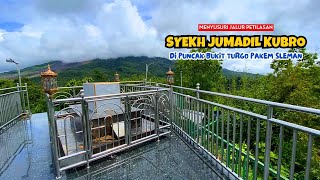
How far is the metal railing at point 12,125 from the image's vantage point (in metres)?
3.24

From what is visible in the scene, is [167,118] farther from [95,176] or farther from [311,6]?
[311,6]

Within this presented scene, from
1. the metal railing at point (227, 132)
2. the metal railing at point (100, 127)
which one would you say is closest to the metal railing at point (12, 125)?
the metal railing at point (100, 127)

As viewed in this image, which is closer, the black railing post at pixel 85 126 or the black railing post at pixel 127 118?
the black railing post at pixel 85 126

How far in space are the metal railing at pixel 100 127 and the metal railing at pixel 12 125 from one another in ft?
2.41

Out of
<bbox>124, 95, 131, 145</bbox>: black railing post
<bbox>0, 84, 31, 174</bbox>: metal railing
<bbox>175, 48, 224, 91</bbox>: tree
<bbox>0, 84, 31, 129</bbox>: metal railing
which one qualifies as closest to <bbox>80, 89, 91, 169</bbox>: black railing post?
<bbox>124, 95, 131, 145</bbox>: black railing post

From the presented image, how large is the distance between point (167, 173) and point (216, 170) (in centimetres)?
61

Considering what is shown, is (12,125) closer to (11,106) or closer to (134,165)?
(11,106)

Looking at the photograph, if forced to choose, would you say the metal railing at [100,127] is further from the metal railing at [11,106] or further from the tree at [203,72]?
the tree at [203,72]

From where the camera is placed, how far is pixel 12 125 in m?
4.88

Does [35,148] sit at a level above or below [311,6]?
below

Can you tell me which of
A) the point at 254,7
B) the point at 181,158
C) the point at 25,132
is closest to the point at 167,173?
the point at 181,158

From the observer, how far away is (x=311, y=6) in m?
9.77

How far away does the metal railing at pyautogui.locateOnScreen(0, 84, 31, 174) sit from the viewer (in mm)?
3242

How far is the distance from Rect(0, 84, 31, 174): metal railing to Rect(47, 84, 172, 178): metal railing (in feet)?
2.41
